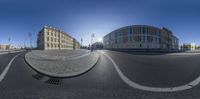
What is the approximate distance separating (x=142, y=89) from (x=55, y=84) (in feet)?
13.5

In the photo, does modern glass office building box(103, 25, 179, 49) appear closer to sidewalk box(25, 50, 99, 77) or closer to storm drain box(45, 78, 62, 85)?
sidewalk box(25, 50, 99, 77)

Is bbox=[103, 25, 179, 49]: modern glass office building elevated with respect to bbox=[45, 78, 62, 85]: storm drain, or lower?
Result: elevated

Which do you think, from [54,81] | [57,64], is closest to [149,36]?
[57,64]

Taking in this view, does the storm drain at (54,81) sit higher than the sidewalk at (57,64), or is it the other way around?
the sidewalk at (57,64)

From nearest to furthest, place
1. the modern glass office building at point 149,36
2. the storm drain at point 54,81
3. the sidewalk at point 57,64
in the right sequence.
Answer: the storm drain at point 54,81
the sidewalk at point 57,64
the modern glass office building at point 149,36

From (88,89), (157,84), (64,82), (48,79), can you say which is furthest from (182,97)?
(48,79)

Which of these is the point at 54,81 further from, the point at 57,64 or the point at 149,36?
the point at 149,36

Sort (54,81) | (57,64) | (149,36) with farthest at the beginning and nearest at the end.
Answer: (149,36) → (57,64) → (54,81)

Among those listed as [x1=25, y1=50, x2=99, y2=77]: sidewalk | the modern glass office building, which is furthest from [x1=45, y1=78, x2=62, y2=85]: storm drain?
the modern glass office building

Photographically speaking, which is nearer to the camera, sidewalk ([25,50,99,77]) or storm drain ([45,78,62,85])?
storm drain ([45,78,62,85])

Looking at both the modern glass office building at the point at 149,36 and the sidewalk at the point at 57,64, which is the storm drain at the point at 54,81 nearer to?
the sidewalk at the point at 57,64

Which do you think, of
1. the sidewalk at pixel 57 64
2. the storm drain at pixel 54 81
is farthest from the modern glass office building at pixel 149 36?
the storm drain at pixel 54 81

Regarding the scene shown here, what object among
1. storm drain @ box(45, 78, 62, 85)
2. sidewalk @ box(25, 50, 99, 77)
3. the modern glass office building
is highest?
the modern glass office building

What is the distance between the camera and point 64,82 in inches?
296
